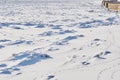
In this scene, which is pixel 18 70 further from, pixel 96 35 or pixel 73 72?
pixel 96 35

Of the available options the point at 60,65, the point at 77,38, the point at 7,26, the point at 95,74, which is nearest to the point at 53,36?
the point at 77,38

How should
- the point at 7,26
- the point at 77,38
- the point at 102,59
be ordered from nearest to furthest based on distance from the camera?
the point at 102,59 < the point at 77,38 < the point at 7,26

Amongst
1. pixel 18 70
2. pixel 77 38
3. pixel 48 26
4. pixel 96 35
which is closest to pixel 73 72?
pixel 18 70

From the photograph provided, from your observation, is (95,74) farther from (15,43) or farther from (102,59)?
(15,43)

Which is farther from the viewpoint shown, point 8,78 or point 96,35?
point 96,35

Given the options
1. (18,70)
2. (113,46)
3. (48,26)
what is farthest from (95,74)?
(48,26)

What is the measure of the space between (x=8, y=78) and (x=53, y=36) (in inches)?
226

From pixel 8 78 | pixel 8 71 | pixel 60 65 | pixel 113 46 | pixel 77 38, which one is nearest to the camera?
pixel 8 78

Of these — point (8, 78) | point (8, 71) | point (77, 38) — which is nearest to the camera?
point (8, 78)

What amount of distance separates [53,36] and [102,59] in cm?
402

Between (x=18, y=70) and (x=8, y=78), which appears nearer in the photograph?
(x=8, y=78)

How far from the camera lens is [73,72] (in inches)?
302

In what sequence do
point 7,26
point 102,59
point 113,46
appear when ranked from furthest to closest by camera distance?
point 7,26 < point 113,46 < point 102,59

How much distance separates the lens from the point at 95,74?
7484 millimetres
